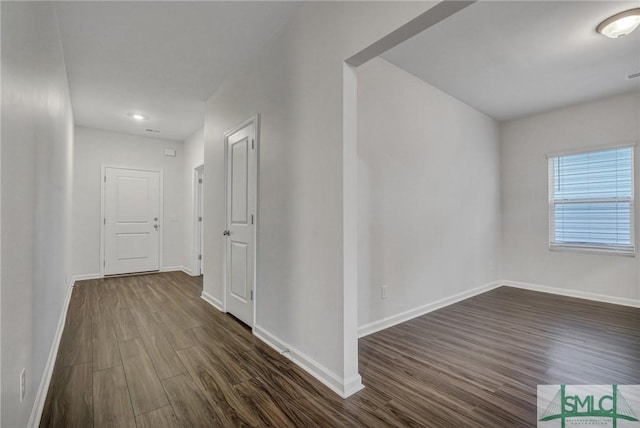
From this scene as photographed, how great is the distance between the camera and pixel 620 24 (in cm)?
236

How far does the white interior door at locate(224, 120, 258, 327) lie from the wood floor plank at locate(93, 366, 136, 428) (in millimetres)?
1131

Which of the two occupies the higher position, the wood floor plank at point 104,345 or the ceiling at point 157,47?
the ceiling at point 157,47

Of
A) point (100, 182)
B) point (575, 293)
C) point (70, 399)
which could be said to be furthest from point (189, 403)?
point (100, 182)

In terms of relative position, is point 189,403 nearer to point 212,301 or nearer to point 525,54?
point 212,301

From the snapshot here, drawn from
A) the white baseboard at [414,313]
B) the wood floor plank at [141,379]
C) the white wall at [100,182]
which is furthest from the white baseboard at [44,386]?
the white wall at [100,182]

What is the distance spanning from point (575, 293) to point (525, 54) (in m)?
3.28

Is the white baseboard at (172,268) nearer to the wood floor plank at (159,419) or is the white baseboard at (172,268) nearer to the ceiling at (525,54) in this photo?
the wood floor plank at (159,419)

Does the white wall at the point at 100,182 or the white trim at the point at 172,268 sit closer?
the white wall at the point at 100,182

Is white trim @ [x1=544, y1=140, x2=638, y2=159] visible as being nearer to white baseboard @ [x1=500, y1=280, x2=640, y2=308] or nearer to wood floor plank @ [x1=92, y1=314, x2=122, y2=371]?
white baseboard @ [x1=500, y1=280, x2=640, y2=308]

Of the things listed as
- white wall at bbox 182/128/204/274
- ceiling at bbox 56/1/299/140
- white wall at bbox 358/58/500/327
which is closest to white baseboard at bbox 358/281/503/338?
white wall at bbox 358/58/500/327

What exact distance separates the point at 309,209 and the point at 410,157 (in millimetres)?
1626

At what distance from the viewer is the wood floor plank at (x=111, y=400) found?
1.59 meters

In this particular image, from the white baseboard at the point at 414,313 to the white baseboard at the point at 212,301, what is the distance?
5.68 feet

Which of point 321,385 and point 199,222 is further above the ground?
point 199,222
